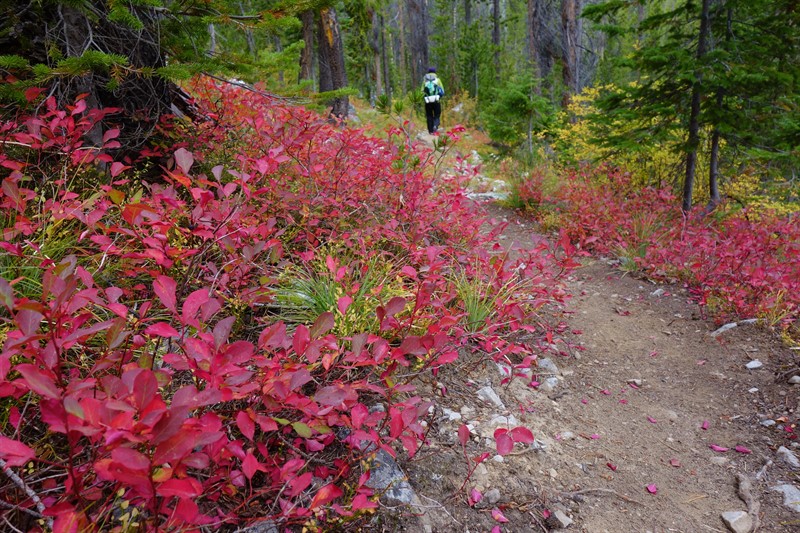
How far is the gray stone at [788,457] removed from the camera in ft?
7.76

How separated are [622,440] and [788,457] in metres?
0.88

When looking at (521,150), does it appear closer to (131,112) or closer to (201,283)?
(131,112)

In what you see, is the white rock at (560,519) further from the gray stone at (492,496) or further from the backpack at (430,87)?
the backpack at (430,87)

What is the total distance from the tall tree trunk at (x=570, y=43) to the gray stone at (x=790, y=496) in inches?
384

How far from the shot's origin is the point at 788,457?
7.93ft

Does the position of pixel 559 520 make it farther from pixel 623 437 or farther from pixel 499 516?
pixel 623 437

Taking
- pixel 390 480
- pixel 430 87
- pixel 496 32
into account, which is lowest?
pixel 390 480

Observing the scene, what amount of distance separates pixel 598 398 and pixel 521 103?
7.82 meters

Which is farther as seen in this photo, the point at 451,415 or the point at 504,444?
the point at 451,415

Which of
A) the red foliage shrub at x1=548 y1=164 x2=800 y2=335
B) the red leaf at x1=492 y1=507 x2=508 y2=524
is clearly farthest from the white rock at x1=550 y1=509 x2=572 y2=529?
the red foliage shrub at x1=548 y1=164 x2=800 y2=335

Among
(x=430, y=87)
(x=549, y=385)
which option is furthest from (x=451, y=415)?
(x=430, y=87)

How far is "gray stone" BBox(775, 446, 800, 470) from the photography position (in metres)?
2.37

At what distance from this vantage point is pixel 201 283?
2.05m

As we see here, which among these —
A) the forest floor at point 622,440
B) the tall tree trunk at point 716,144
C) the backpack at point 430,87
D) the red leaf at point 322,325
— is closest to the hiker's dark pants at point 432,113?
the backpack at point 430,87
